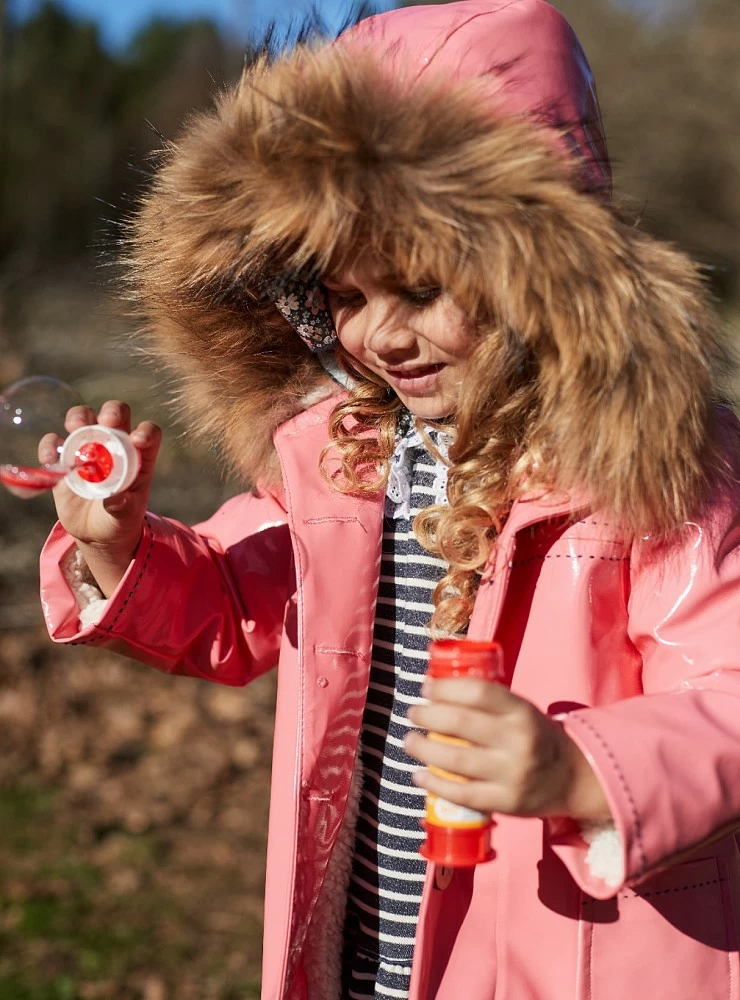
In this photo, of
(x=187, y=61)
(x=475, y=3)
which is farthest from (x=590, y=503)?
(x=187, y=61)

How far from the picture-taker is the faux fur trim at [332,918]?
1.94m

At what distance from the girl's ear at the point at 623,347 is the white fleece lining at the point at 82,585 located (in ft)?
3.09

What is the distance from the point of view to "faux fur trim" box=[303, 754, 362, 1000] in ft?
6.38

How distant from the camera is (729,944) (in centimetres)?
164

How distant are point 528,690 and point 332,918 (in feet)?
2.14

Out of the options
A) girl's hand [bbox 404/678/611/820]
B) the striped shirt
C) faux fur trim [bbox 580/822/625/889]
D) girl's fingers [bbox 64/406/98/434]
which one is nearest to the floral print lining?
the striped shirt

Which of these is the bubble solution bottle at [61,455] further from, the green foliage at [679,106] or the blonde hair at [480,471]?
the green foliage at [679,106]

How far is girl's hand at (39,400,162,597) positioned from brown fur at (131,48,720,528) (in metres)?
0.41

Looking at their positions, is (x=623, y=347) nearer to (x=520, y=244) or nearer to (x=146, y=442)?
(x=520, y=244)

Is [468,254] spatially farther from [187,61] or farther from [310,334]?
[187,61]

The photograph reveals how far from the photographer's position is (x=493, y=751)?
51.6 inches

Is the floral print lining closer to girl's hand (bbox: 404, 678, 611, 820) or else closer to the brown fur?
the brown fur

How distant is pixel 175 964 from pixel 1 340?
15.0 feet

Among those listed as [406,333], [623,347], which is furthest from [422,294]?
[623,347]
